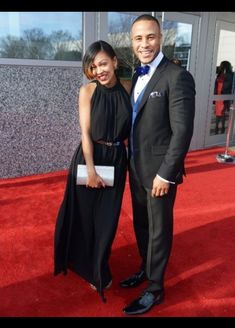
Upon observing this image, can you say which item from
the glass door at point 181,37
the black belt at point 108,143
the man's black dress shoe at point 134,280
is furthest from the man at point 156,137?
the glass door at point 181,37

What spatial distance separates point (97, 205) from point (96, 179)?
0.24m

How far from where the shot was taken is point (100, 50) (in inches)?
79.6

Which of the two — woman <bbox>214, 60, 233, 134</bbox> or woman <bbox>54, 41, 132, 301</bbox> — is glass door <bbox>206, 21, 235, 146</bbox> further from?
woman <bbox>54, 41, 132, 301</bbox>

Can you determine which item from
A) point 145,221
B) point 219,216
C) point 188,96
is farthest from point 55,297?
point 219,216

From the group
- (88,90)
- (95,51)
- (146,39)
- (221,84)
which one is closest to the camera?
(146,39)

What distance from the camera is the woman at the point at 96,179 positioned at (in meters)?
2.13

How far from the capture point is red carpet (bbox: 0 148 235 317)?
90.6 inches

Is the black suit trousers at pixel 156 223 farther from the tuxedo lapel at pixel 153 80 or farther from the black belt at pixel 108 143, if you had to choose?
the tuxedo lapel at pixel 153 80

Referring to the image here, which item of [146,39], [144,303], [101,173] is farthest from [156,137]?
[144,303]

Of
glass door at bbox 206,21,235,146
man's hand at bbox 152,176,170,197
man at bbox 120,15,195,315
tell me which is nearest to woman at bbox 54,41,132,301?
man at bbox 120,15,195,315

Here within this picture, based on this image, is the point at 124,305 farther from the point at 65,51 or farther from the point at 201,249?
the point at 65,51

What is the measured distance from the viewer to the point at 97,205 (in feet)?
7.71

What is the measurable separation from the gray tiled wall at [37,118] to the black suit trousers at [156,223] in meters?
2.85

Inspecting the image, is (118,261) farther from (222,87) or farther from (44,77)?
(222,87)
